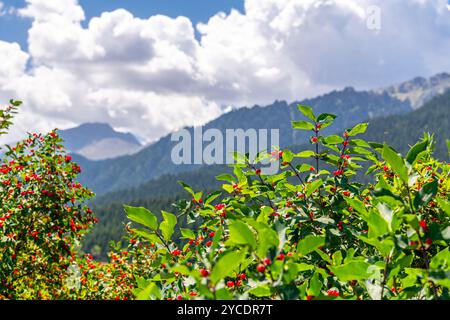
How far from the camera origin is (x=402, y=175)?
1.73 m

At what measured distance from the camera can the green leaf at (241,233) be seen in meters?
1.36

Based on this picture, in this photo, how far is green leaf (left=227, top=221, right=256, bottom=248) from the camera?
1364 millimetres

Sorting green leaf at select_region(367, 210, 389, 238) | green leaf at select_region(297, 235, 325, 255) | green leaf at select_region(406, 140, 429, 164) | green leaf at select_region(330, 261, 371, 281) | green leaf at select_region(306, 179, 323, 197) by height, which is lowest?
green leaf at select_region(330, 261, 371, 281)

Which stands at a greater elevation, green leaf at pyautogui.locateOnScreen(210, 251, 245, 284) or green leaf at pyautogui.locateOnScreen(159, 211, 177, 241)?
green leaf at pyautogui.locateOnScreen(159, 211, 177, 241)

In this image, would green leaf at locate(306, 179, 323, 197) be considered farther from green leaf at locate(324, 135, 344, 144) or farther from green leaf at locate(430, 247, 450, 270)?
green leaf at locate(430, 247, 450, 270)

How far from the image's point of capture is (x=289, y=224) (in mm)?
2836

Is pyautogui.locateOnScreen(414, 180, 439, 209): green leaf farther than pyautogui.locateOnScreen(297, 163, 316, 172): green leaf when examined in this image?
No

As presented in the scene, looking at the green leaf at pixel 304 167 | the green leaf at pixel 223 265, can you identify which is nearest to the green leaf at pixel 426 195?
the green leaf at pixel 223 265

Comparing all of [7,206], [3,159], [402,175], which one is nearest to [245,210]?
[402,175]

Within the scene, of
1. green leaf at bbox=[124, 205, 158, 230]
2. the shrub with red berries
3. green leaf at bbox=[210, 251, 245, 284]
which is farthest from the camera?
the shrub with red berries

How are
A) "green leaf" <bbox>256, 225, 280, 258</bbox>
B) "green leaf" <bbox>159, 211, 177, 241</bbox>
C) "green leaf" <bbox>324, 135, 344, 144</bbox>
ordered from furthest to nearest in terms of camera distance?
"green leaf" <bbox>324, 135, 344, 144</bbox>
"green leaf" <bbox>159, 211, 177, 241</bbox>
"green leaf" <bbox>256, 225, 280, 258</bbox>

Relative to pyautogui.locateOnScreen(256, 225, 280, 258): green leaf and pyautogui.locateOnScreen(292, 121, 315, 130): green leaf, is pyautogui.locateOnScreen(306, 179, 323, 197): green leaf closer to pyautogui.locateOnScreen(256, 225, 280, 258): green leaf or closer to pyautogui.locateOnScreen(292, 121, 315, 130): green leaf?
pyautogui.locateOnScreen(292, 121, 315, 130): green leaf

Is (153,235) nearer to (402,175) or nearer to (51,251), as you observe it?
(402,175)

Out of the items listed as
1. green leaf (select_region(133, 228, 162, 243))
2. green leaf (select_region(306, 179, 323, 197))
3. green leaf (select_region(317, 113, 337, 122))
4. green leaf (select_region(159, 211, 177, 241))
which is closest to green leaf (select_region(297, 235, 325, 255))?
green leaf (select_region(159, 211, 177, 241))
